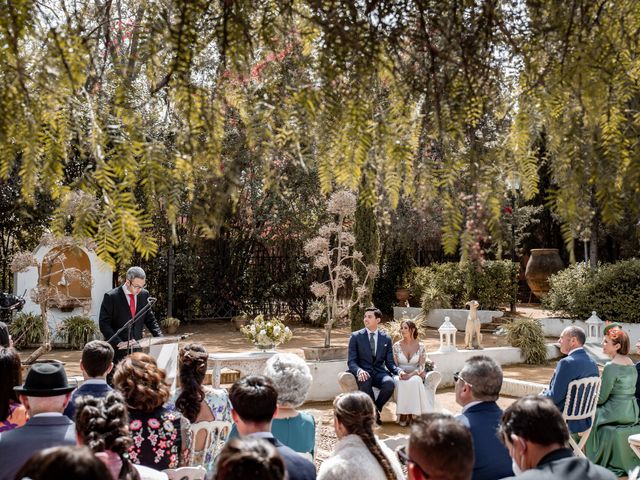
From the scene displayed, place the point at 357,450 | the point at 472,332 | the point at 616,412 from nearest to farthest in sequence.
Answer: the point at 357,450
the point at 616,412
the point at 472,332

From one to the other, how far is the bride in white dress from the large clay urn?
1451cm

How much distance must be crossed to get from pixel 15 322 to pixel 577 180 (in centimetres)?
1313

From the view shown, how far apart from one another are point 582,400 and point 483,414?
1.96 m

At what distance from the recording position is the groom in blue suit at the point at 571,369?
4.78 metres

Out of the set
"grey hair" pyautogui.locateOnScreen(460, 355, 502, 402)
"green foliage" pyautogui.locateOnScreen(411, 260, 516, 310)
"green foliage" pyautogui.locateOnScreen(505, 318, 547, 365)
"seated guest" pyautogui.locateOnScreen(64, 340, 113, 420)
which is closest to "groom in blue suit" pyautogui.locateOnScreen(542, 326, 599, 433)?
"grey hair" pyautogui.locateOnScreen(460, 355, 502, 402)

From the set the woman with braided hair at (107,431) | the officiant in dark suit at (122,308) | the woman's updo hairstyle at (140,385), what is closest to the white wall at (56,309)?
the officiant in dark suit at (122,308)

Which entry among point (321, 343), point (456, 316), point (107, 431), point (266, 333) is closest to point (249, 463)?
point (107, 431)

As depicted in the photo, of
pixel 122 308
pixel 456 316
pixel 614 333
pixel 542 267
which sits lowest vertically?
pixel 456 316

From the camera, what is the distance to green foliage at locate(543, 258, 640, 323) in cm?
1327

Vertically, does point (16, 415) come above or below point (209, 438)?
above

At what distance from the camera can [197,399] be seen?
3867 mm

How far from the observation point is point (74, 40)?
2.00 meters

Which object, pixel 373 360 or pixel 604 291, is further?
pixel 604 291

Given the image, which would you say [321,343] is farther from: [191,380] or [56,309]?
[191,380]
